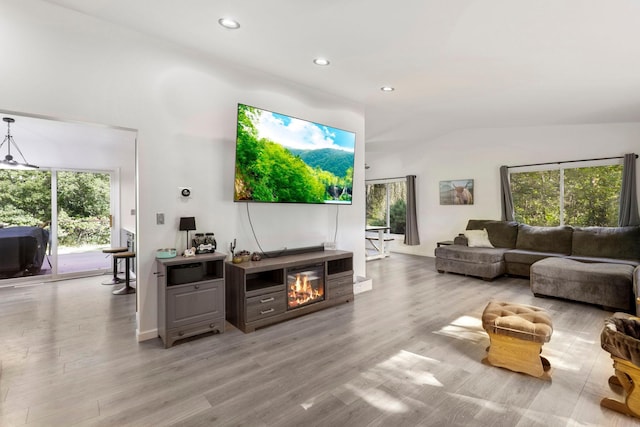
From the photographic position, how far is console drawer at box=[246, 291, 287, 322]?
3.06 m

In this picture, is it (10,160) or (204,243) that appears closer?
(204,243)

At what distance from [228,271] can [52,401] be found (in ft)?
5.31

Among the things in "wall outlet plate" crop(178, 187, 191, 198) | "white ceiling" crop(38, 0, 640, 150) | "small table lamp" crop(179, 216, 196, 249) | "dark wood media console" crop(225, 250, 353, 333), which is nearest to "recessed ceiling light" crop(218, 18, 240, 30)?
"white ceiling" crop(38, 0, 640, 150)

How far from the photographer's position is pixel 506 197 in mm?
6270

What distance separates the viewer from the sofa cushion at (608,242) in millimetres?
4660

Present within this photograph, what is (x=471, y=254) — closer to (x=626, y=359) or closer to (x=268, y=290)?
(x=626, y=359)

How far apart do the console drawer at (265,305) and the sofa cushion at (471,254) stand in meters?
3.59

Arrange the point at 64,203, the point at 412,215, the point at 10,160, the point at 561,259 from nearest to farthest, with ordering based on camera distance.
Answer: the point at 10,160, the point at 561,259, the point at 64,203, the point at 412,215

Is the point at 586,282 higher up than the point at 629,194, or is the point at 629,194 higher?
the point at 629,194

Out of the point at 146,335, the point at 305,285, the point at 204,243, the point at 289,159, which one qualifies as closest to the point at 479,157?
the point at 289,159

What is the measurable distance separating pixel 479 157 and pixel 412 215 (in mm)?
2022

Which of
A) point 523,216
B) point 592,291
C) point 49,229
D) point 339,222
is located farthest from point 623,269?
point 49,229

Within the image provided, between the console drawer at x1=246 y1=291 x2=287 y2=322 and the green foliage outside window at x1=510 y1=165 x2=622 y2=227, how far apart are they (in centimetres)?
542

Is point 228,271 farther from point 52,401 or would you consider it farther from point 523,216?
point 523,216
